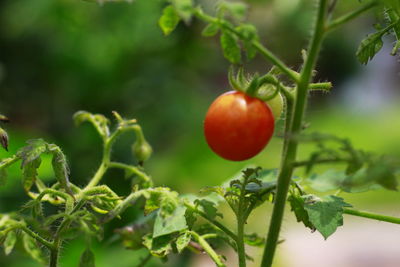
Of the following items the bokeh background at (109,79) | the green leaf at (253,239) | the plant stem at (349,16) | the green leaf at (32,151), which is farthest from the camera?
the bokeh background at (109,79)

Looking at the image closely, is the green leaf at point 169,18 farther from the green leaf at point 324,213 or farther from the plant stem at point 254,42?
the green leaf at point 324,213

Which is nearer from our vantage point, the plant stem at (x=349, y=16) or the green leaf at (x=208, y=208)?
the plant stem at (x=349, y=16)

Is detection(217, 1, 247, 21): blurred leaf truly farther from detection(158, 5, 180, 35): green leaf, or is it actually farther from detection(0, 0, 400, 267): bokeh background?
detection(0, 0, 400, 267): bokeh background

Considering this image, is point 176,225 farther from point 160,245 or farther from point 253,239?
point 253,239

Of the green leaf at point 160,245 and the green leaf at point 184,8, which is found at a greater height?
the green leaf at point 184,8

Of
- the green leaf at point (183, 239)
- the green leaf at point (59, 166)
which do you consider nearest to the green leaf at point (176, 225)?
the green leaf at point (183, 239)

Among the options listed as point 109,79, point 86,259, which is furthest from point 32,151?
point 109,79

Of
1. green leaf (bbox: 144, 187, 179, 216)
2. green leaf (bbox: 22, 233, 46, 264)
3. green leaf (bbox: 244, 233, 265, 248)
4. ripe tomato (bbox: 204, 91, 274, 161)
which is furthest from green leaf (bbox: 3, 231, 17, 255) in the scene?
green leaf (bbox: 244, 233, 265, 248)
